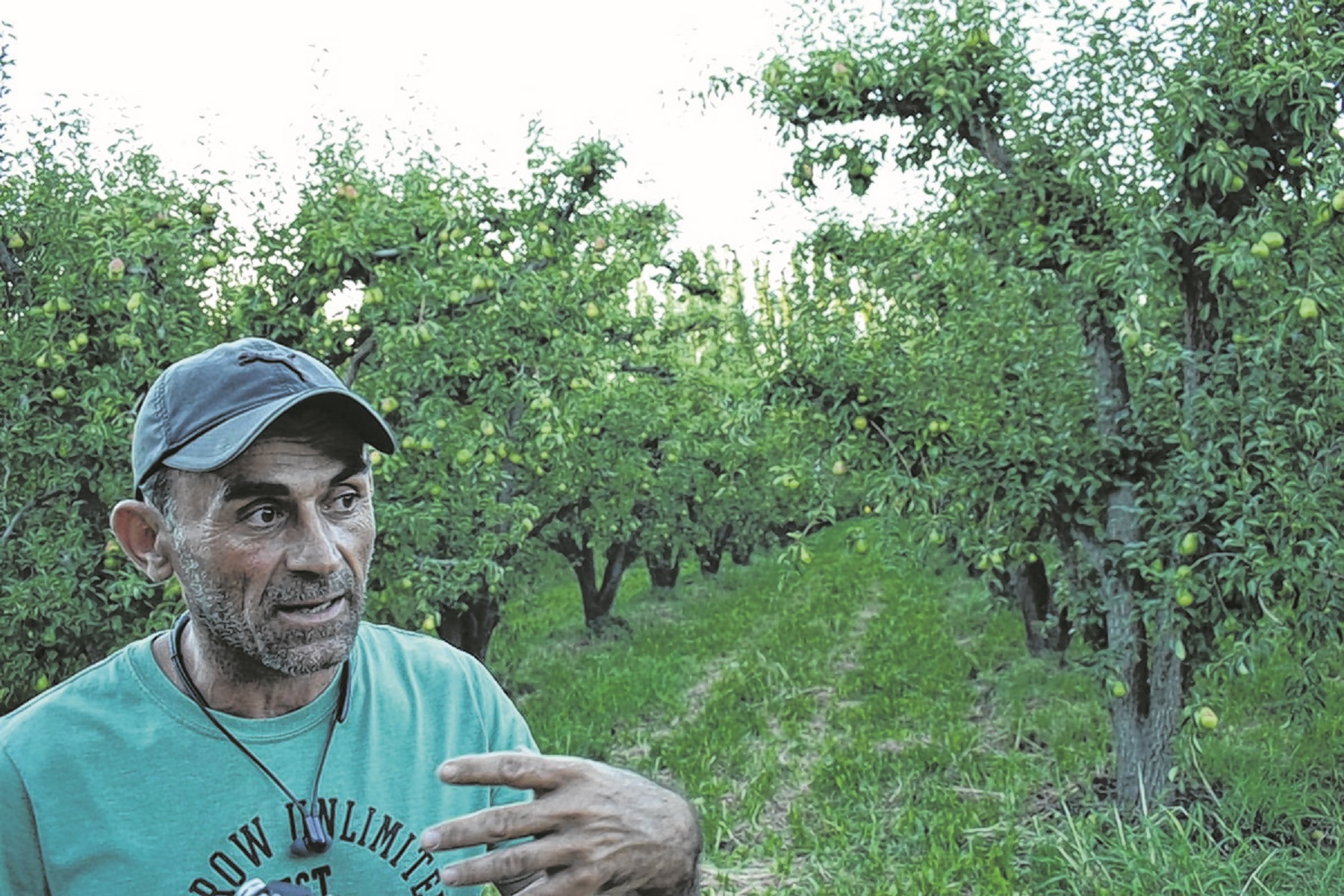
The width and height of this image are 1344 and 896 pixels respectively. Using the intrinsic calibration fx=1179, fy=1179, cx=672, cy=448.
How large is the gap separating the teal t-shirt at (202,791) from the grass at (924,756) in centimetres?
272

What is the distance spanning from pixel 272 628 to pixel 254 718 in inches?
6.0

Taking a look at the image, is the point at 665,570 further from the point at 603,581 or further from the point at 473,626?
the point at 473,626

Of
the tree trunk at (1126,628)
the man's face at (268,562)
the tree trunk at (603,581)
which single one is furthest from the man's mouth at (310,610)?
the tree trunk at (603,581)

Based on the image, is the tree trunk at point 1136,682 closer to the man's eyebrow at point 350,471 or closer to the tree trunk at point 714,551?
the man's eyebrow at point 350,471

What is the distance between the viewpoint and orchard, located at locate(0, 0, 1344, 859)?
18.2 ft

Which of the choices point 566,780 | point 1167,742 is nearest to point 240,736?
point 566,780

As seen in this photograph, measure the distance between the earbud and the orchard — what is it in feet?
14.2

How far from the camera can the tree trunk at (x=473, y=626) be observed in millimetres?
10359

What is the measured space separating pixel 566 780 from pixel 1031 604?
35.0 ft

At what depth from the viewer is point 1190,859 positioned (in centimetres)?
570

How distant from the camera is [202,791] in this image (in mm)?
1677

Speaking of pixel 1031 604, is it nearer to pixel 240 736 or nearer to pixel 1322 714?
pixel 1322 714

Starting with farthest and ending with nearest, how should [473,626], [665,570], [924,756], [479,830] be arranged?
[665,570] < [473,626] < [924,756] < [479,830]

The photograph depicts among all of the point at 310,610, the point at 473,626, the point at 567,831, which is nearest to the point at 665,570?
the point at 473,626
